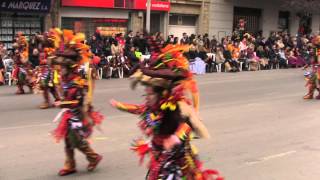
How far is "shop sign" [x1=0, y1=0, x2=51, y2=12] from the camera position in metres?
22.6

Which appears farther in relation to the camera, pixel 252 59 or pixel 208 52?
pixel 252 59

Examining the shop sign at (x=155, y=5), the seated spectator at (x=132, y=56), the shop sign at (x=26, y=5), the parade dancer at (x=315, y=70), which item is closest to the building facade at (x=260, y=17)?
the shop sign at (x=155, y=5)

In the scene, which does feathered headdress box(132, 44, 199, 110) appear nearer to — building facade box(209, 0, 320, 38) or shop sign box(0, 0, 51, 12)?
shop sign box(0, 0, 51, 12)

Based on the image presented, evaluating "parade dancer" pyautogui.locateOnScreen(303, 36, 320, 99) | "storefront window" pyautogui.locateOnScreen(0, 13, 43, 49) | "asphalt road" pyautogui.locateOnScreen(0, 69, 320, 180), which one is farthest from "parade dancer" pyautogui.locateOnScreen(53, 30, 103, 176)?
"storefront window" pyautogui.locateOnScreen(0, 13, 43, 49)

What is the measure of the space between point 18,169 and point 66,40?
1.81 m

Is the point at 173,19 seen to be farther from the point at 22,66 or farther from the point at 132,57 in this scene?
the point at 22,66

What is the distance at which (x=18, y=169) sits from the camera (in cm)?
713

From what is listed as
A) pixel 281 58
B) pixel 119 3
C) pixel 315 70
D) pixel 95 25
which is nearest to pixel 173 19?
pixel 119 3

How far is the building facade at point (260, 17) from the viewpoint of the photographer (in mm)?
33531

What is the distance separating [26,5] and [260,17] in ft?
63.4

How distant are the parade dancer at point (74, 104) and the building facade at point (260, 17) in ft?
86.9

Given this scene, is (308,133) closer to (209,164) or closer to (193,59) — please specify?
(209,164)

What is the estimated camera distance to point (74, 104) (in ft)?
22.1

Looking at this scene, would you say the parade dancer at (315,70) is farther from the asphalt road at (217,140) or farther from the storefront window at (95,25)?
the storefront window at (95,25)
